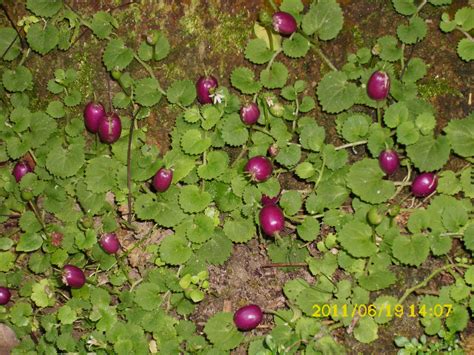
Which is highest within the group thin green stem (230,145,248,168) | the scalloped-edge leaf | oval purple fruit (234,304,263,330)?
the scalloped-edge leaf

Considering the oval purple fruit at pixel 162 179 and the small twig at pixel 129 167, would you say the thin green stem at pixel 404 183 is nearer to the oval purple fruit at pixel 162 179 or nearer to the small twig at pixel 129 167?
the oval purple fruit at pixel 162 179

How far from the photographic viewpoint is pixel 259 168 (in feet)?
9.72

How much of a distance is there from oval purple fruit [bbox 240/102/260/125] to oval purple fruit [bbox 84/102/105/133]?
78 centimetres

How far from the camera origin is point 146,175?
3.18m

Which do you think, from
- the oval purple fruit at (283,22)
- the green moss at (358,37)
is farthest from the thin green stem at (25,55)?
the green moss at (358,37)

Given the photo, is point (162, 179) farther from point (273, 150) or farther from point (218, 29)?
point (218, 29)

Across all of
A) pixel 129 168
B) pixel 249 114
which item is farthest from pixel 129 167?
pixel 249 114

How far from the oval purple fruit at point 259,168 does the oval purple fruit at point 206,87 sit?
42 centimetres

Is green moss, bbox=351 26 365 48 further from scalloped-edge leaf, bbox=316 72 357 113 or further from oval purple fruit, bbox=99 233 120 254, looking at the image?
oval purple fruit, bbox=99 233 120 254

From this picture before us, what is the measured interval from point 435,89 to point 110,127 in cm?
170

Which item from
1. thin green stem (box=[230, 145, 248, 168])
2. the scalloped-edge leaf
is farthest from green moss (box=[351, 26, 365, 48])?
thin green stem (box=[230, 145, 248, 168])

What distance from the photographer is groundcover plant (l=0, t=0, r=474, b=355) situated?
9.55 feet

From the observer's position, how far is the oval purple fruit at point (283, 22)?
9.87 feet

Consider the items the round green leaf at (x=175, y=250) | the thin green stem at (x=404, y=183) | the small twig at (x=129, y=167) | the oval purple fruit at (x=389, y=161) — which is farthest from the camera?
the small twig at (x=129, y=167)
